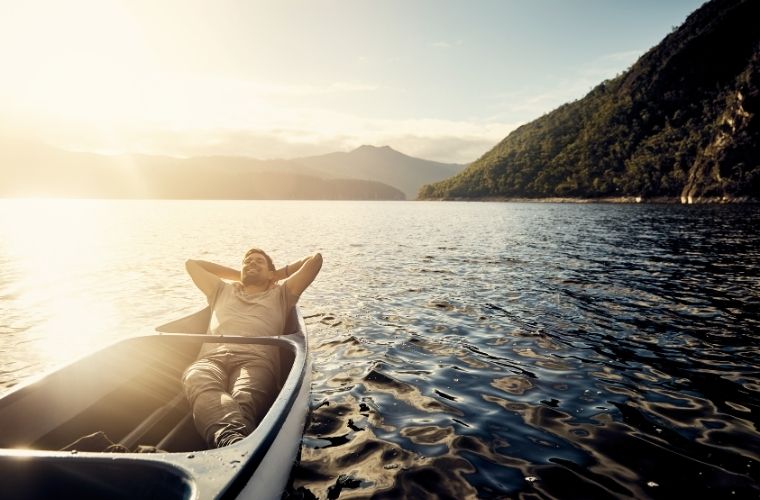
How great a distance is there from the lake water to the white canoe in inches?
45.6

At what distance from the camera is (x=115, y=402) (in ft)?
19.0

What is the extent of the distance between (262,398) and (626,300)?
40.1 ft

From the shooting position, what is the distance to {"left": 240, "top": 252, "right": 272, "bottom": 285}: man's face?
766cm

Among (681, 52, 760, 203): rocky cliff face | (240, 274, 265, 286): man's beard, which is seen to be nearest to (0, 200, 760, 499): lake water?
(240, 274, 265, 286): man's beard

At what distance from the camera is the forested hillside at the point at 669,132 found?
328ft

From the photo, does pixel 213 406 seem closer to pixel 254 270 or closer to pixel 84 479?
pixel 84 479

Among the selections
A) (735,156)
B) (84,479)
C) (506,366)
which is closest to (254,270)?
(84,479)

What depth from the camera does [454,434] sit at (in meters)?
5.91

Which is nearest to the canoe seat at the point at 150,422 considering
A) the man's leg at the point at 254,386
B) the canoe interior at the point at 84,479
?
the man's leg at the point at 254,386

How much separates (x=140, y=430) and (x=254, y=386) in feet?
5.35

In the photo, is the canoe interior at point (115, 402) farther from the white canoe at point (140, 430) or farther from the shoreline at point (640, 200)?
the shoreline at point (640, 200)

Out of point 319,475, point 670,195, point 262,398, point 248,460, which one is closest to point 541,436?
point 319,475

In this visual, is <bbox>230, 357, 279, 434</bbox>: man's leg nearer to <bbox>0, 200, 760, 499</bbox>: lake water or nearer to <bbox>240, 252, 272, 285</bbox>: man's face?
<bbox>0, 200, 760, 499</bbox>: lake water

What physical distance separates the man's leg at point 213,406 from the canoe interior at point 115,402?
2.20 ft
